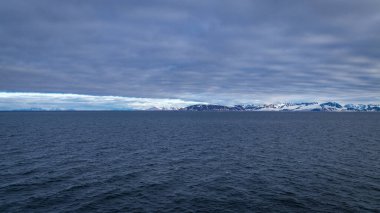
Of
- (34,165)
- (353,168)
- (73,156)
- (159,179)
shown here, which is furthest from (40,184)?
(353,168)

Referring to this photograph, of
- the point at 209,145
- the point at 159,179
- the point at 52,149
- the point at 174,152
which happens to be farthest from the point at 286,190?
the point at 52,149

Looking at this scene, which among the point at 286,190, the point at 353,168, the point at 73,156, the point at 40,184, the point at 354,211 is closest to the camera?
the point at 354,211

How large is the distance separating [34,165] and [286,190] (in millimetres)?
48951

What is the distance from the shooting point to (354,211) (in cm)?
3294

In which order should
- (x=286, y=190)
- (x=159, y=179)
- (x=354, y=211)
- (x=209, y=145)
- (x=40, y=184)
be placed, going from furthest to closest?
(x=209, y=145)
(x=159, y=179)
(x=40, y=184)
(x=286, y=190)
(x=354, y=211)

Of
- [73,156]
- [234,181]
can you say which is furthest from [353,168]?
[73,156]

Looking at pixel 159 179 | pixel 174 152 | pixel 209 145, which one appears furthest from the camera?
pixel 209 145

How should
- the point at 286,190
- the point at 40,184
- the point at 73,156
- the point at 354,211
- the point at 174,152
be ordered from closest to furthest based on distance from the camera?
the point at 354,211, the point at 286,190, the point at 40,184, the point at 73,156, the point at 174,152

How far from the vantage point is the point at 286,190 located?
4034 centimetres

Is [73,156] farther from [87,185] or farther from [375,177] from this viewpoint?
[375,177]

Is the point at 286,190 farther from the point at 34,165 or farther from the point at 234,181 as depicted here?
the point at 34,165

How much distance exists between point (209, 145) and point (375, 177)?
46.5 metres

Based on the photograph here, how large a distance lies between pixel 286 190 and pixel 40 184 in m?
38.5

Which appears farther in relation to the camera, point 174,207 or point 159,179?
point 159,179
